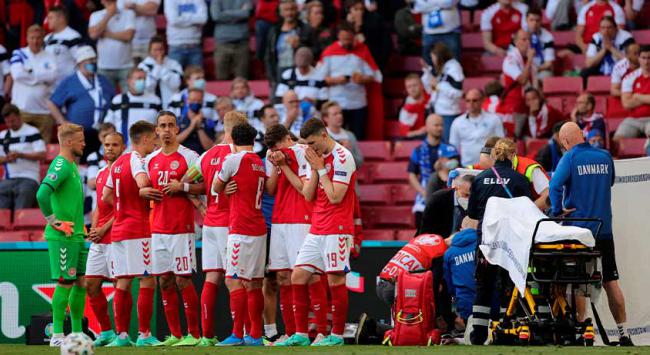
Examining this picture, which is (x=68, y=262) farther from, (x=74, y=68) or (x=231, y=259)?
(x=74, y=68)

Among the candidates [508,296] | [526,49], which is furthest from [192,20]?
[508,296]

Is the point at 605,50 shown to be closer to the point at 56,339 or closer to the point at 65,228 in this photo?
the point at 65,228

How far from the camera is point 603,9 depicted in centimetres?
2014

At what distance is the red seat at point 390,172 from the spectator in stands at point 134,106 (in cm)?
318

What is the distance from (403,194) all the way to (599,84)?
125 inches

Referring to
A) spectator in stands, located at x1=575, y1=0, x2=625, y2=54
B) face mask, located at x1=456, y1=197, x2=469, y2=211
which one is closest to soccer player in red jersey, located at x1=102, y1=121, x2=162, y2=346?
face mask, located at x1=456, y1=197, x2=469, y2=211

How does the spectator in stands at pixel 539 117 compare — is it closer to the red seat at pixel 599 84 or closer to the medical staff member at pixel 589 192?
the red seat at pixel 599 84

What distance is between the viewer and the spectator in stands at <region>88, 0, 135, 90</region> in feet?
69.4

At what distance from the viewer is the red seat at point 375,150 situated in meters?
19.8

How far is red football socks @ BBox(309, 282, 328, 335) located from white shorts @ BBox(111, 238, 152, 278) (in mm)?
1763

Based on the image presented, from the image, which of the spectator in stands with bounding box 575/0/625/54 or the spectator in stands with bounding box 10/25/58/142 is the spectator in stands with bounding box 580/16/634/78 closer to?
the spectator in stands with bounding box 575/0/625/54

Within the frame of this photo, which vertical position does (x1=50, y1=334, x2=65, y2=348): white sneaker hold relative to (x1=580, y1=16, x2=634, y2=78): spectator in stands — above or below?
below

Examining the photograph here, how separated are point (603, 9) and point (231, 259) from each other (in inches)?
339

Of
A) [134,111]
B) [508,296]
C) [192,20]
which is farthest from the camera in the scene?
[192,20]
